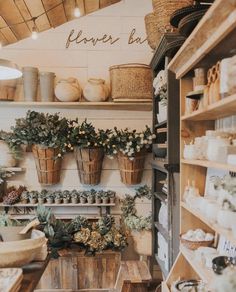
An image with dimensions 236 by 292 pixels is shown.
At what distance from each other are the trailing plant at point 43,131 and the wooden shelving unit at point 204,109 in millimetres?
1439

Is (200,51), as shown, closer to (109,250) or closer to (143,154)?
(143,154)

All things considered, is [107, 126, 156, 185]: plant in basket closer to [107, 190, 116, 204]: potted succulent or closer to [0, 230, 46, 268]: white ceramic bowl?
[107, 190, 116, 204]: potted succulent

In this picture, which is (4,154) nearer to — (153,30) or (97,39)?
(97,39)

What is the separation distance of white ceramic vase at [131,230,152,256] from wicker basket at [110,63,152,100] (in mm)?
1226

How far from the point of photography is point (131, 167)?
339 centimetres

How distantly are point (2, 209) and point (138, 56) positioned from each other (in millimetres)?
2005

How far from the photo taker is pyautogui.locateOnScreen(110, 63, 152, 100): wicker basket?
10.8ft

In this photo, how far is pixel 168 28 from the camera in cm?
271

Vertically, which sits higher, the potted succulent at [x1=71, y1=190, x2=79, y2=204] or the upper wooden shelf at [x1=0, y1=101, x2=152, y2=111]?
the upper wooden shelf at [x1=0, y1=101, x2=152, y2=111]

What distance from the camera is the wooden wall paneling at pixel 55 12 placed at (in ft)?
10.6

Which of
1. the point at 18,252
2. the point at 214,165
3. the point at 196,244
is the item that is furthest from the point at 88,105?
the point at 214,165

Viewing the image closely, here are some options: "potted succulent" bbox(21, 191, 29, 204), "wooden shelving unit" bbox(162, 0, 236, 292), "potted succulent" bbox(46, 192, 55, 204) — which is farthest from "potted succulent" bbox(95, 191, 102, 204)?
"wooden shelving unit" bbox(162, 0, 236, 292)

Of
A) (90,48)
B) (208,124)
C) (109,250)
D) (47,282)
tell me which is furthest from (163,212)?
(90,48)

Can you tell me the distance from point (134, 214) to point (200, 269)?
189 centimetres
